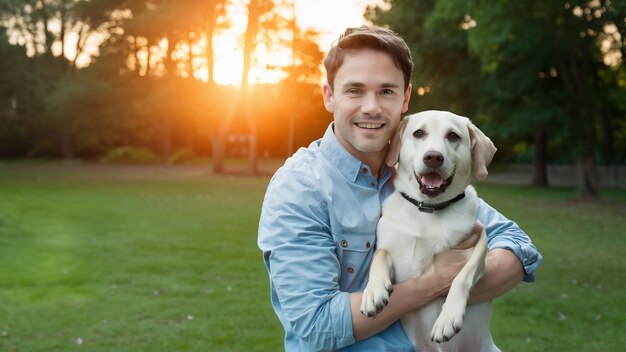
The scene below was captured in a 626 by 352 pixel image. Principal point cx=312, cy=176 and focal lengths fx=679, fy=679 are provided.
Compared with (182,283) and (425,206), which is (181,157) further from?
(425,206)

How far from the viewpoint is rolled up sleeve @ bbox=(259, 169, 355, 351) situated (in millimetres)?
2436

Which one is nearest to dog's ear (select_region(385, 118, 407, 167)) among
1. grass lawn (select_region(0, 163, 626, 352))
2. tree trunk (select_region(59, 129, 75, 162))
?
grass lawn (select_region(0, 163, 626, 352))

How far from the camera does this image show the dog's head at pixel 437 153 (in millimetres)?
2914

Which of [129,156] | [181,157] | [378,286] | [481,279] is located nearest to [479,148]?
[481,279]

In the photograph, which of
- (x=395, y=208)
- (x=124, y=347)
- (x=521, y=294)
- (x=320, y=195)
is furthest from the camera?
(x=521, y=294)

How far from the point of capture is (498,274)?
116 inches

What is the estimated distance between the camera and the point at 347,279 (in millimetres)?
2736

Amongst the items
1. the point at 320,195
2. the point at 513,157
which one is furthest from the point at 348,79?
the point at 513,157

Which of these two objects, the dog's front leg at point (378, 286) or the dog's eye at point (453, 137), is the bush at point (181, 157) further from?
the dog's front leg at point (378, 286)

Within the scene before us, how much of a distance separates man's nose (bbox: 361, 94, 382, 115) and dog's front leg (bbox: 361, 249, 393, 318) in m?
0.57

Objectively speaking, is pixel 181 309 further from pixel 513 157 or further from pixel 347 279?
pixel 513 157

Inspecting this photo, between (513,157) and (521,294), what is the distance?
115 ft

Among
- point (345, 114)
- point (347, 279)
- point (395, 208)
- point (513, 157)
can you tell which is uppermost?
point (345, 114)

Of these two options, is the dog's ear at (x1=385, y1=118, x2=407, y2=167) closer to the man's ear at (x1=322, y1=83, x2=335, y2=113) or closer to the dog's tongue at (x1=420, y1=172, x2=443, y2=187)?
the dog's tongue at (x1=420, y1=172, x2=443, y2=187)
